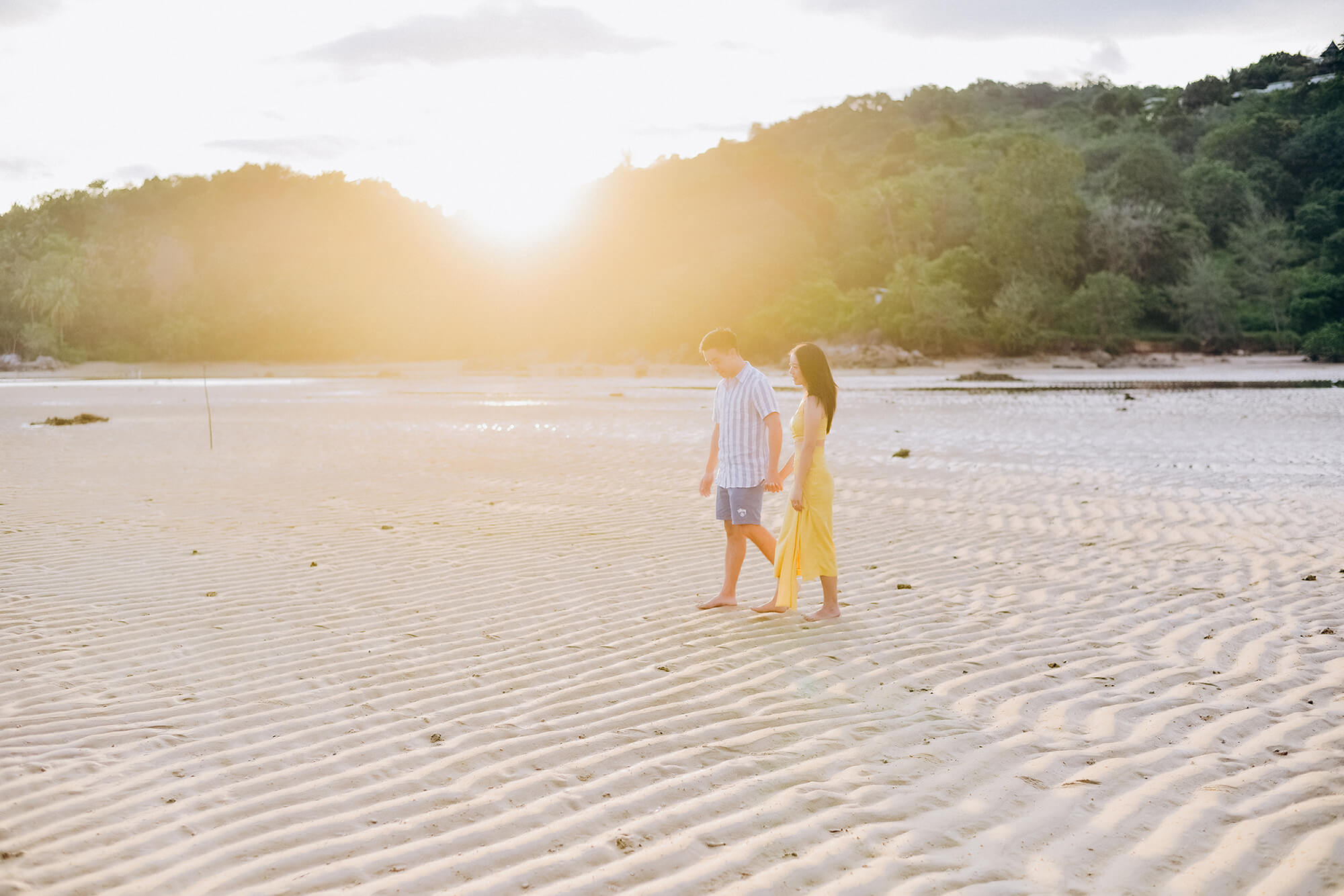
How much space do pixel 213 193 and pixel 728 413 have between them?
9402cm

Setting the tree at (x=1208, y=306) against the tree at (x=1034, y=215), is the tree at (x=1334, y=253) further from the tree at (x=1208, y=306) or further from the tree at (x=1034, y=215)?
the tree at (x=1034, y=215)

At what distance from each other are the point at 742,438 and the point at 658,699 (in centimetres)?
185

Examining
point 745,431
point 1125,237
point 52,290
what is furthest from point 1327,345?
point 52,290

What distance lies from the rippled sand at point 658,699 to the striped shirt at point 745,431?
875mm

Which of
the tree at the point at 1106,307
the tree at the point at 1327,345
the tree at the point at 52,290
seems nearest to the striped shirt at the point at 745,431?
the tree at the point at 1327,345

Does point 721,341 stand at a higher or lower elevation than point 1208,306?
lower

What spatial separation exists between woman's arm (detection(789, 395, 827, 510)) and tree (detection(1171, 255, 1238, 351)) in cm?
5340

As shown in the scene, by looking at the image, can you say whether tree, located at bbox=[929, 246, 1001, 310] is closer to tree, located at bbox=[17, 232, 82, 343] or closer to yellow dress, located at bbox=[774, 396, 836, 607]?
yellow dress, located at bbox=[774, 396, 836, 607]

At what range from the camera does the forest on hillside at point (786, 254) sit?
5566cm

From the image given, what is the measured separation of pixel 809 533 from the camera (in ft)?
19.4

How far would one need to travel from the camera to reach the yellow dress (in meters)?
5.85

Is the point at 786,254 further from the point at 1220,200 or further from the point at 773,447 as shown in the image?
the point at 773,447

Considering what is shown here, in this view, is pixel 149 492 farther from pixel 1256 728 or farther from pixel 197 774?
pixel 1256 728

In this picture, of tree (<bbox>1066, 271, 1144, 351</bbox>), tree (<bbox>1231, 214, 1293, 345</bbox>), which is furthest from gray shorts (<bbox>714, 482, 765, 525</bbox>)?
tree (<bbox>1231, 214, 1293, 345</bbox>)
